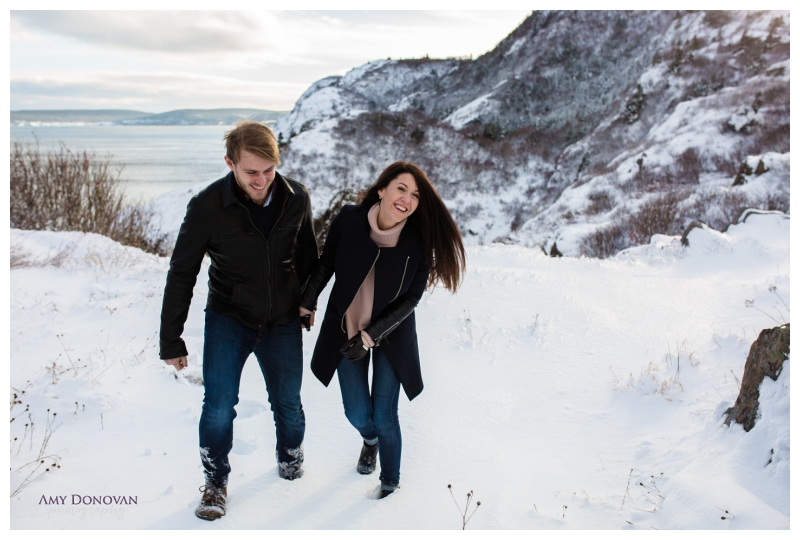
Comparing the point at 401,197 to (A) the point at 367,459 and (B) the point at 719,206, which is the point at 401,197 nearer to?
(A) the point at 367,459

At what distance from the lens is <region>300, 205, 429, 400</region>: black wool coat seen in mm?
2701

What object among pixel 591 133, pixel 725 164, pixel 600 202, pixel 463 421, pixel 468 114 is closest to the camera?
pixel 463 421

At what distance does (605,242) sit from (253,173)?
36.2 ft

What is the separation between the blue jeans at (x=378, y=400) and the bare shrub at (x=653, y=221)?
10.6 metres

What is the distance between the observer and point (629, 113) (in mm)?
25781

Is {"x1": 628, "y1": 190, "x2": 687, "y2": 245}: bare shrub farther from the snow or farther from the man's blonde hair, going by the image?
the snow

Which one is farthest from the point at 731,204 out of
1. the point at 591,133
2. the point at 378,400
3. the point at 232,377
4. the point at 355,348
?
the point at 591,133

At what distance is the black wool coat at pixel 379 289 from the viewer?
270cm

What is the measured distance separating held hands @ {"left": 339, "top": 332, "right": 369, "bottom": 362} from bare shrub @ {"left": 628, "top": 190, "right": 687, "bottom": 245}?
10714 millimetres

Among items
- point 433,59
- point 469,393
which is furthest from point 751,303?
point 433,59

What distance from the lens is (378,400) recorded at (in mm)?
2719

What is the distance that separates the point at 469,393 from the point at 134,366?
2887mm

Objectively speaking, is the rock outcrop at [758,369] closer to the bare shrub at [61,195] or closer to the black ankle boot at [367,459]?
the black ankle boot at [367,459]

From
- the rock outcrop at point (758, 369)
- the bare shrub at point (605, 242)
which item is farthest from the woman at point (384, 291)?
the bare shrub at point (605, 242)
